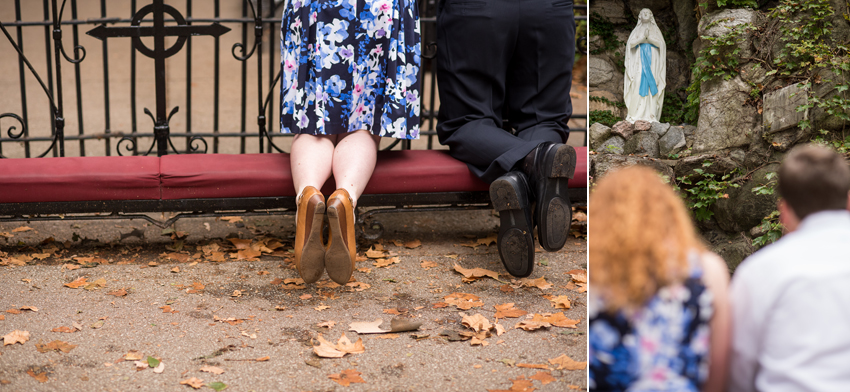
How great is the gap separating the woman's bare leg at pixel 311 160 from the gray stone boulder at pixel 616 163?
4.19ft

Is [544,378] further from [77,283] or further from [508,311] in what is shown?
[77,283]

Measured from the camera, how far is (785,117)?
177 cm

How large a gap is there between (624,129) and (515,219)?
37.8 inches

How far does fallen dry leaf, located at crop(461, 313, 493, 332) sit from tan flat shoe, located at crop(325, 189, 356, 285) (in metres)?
0.46

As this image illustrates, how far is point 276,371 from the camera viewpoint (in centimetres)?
215

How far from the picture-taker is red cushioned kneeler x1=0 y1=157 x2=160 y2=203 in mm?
2963

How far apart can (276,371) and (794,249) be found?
61.6 inches

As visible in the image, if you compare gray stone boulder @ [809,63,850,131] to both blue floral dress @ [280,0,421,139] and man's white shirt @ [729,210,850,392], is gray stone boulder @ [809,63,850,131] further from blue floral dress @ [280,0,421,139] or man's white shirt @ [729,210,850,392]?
blue floral dress @ [280,0,421,139]

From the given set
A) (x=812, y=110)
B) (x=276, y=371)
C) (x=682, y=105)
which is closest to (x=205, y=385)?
(x=276, y=371)

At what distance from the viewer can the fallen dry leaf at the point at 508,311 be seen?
2.58 meters

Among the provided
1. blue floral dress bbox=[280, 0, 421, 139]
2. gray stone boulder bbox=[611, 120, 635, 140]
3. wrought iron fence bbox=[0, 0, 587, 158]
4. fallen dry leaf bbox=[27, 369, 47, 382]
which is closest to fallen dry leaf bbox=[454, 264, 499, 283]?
blue floral dress bbox=[280, 0, 421, 139]

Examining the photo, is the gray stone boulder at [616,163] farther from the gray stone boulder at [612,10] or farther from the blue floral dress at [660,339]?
the blue floral dress at [660,339]

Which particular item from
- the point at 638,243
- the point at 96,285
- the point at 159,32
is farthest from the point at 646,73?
the point at 159,32

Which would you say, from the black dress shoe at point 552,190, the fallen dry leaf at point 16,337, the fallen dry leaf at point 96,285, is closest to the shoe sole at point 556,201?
the black dress shoe at point 552,190
